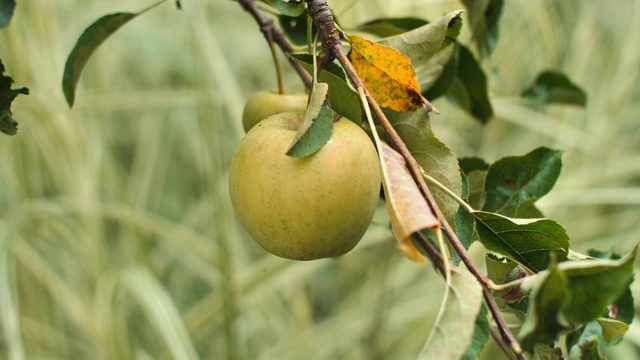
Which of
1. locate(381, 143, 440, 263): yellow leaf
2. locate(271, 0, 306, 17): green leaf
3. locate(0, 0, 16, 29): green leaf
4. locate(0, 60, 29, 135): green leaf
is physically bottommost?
locate(381, 143, 440, 263): yellow leaf

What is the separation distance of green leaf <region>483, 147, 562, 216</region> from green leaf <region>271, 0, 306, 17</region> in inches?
6.4

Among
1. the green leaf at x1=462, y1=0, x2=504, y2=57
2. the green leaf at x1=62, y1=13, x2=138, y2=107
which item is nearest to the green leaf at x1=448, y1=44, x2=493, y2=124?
the green leaf at x1=462, y1=0, x2=504, y2=57

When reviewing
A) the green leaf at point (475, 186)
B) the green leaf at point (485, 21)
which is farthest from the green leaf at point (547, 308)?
the green leaf at point (485, 21)

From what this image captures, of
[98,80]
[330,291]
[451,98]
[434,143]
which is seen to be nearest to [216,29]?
[98,80]

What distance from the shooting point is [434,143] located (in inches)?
13.8

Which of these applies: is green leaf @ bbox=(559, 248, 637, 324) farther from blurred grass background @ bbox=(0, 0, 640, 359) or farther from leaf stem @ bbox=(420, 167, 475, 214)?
blurred grass background @ bbox=(0, 0, 640, 359)

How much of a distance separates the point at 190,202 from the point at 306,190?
1276 millimetres

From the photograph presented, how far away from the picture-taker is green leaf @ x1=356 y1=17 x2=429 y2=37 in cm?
49

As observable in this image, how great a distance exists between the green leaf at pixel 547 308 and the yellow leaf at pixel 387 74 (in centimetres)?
13

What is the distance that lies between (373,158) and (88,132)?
3.23ft

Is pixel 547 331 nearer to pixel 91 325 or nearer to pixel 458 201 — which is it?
pixel 458 201

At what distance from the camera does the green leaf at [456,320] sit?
0.85 feet

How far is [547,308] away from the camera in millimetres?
245

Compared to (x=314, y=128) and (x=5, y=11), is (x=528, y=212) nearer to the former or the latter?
(x=314, y=128)
